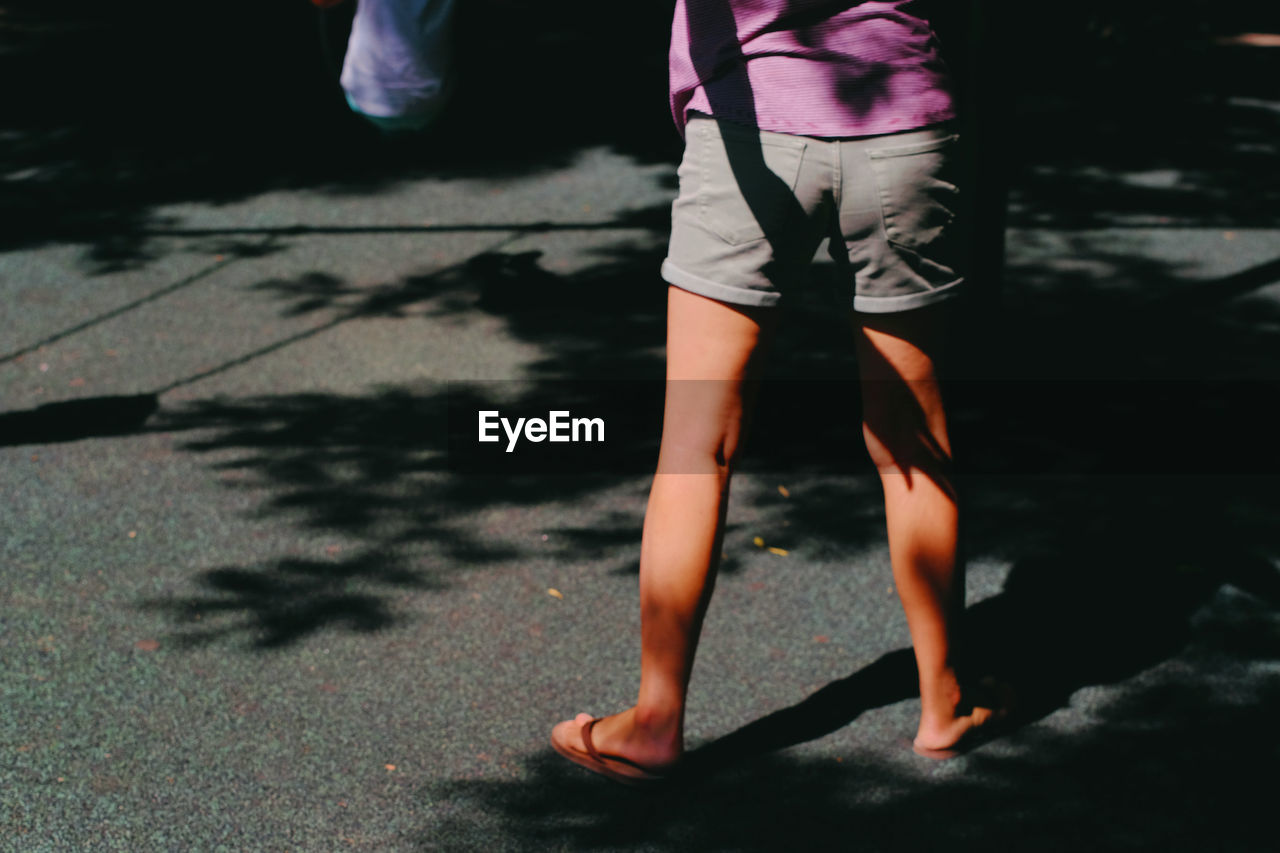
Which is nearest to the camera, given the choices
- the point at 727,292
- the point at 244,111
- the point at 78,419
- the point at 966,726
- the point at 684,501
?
the point at 727,292

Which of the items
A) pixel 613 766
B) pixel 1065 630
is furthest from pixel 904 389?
pixel 1065 630

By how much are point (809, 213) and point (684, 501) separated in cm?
60

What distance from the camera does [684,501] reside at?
2.61 m

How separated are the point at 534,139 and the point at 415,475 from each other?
14.8ft

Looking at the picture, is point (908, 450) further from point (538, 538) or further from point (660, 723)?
point (538, 538)

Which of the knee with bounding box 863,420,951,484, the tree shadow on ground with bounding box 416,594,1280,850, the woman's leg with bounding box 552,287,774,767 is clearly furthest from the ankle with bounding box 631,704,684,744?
the knee with bounding box 863,420,951,484

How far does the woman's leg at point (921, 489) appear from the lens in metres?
2.58

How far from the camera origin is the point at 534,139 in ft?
27.1

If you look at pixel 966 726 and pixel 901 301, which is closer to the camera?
pixel 901 301

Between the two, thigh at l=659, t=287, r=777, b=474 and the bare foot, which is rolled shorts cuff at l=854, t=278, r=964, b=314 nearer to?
thigh at l=659, t=287, r=777, b=474

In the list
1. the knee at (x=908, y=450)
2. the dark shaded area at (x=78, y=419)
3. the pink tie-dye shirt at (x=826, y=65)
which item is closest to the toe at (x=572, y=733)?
the knee at (x=908, y=450)

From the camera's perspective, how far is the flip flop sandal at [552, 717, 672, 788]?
2768 millimetres

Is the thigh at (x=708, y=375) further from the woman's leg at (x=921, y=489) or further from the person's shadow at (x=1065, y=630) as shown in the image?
the person's shadow at (x=1065, y=630)

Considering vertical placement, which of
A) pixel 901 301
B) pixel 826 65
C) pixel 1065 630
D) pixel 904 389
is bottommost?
pixel 1065 630
